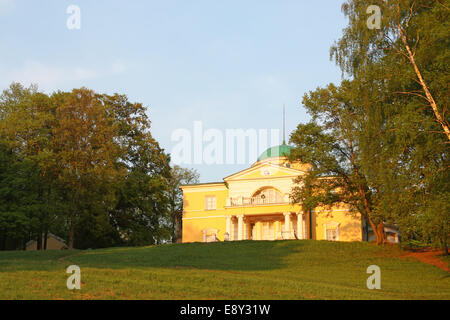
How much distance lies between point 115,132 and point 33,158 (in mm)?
7196

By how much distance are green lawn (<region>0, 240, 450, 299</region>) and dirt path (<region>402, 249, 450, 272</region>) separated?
0.83 meters

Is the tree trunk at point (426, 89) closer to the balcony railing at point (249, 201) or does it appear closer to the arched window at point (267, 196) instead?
the balcony railing at point (249, 201)

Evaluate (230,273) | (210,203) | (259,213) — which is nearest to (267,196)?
(259,213)

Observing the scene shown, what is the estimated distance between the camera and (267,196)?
52.6 m

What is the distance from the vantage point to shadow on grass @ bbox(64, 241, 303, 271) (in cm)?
2816

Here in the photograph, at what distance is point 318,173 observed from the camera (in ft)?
122

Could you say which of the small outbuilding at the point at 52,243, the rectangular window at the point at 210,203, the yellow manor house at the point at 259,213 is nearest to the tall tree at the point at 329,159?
the yellow manor house at the point at 259,213

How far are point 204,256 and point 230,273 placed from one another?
929 centimetres

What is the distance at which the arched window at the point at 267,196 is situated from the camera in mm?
51938

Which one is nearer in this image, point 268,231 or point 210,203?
point 268,231

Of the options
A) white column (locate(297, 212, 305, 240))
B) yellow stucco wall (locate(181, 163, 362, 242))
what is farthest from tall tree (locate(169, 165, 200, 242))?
white column (locate(297, 212, 305, 240))

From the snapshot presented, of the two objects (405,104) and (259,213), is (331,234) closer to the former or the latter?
(259,213)

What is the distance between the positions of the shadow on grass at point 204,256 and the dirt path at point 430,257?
7.83m

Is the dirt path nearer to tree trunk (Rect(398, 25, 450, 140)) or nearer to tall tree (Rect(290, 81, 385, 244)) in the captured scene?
tall tree (Rect(290, 81, 385, 244))
